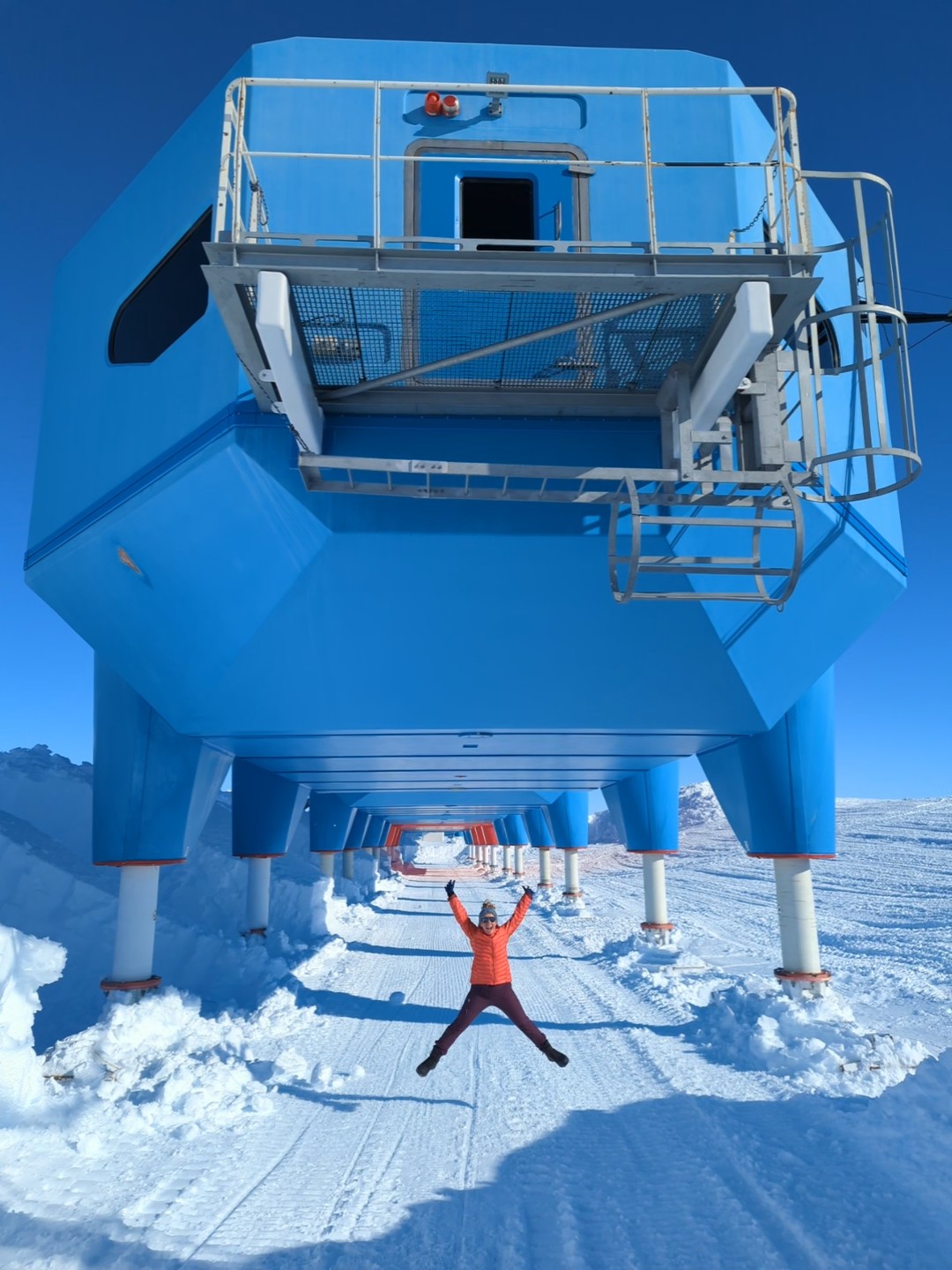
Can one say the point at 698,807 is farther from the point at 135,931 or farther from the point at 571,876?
the point at 135,931

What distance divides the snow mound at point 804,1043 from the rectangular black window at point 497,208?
7.26 metres

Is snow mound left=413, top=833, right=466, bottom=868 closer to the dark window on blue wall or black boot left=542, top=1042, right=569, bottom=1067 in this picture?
black boot left=542, top=1042, right=569, bottom=1067

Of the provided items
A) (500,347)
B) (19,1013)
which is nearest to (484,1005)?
(19,1013)

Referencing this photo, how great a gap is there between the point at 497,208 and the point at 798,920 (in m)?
8.11

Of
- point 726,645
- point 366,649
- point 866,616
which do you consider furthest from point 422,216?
point 866,616

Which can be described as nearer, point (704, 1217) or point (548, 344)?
point (704, 1217)

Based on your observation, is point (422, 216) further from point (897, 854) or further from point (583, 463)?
point (897, 854)

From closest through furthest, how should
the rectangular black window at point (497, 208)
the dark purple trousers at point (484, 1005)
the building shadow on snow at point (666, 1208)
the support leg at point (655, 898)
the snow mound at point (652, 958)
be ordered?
1. the building shadow on snow at point (666, 1208)
2. the dark purple trousers at point (484, 1005)
3. the rectangular black window at point (497, 208)
4. the snow mound at point (652, 958)
5. the support leg at point (655, 898)

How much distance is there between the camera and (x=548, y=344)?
5.51 m

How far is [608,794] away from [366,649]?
38.4 ft

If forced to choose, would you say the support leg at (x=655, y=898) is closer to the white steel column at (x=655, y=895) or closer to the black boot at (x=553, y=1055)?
the white steel column at (x=655, y=895)

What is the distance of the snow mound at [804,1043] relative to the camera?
687cm

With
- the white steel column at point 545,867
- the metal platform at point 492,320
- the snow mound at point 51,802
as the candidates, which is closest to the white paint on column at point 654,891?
the metal platform at point 492,320

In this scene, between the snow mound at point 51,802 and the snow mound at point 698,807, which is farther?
the snow mound at point 698,807
